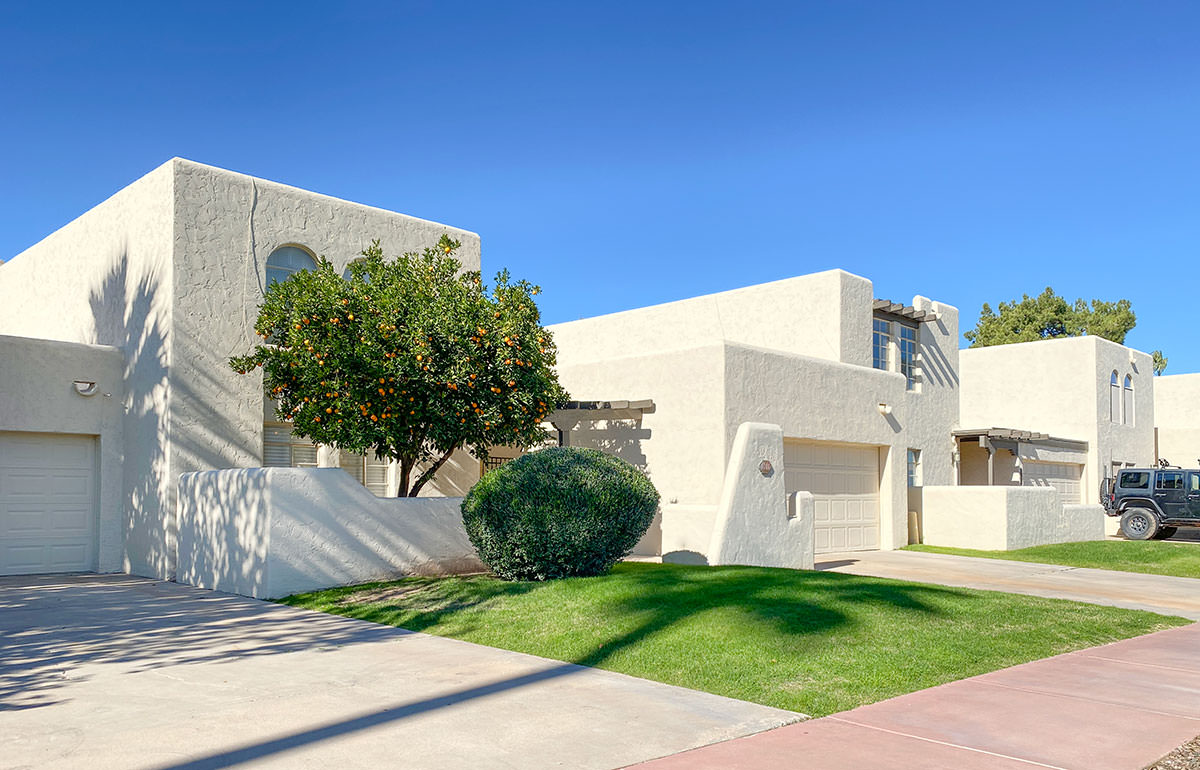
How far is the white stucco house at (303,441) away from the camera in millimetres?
13367

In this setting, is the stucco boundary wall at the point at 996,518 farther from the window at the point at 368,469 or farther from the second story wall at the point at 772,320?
the window at the point at 368,469

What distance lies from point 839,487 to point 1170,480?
9.59 m

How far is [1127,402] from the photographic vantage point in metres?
31.7

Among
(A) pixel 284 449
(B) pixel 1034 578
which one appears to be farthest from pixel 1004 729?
(A) pixel 284 449

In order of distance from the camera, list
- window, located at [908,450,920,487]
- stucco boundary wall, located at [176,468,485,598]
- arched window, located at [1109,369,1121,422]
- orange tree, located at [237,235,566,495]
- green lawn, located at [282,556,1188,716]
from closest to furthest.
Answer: green lawn, located at [282,556,1188,716]
stucco boundary wall, located at [176,468,485,598]
orange tree, located at [237,235,566,495]
window, located at [908,450,920,487]
arched window, located at [1109,369,1121,422]

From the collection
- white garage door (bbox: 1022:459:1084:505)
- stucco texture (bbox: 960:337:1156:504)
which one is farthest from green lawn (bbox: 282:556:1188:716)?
stucco texture (bbox: 960:337:1156:504)

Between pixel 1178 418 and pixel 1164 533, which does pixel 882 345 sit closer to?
pixel 1164 533

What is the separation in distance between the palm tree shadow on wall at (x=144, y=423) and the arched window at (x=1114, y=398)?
2717 cm

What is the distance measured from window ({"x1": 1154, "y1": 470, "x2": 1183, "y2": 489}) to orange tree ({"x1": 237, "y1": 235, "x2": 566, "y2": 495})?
17.4 m

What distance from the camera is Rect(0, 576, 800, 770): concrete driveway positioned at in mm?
5566

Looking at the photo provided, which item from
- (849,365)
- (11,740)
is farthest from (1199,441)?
(11,740)

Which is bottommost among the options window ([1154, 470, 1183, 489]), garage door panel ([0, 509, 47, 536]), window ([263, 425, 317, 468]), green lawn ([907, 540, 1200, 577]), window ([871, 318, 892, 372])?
green lawn ([907, 540, 1200, 577])

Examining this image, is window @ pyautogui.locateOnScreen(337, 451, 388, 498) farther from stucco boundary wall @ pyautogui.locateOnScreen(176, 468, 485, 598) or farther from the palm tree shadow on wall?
stucco boundary wall @ pyautogui.locateOnScreen(176, 468, 485, 598)

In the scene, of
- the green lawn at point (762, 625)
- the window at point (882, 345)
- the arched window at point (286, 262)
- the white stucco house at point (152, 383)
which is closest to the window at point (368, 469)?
the white stucco house at point (152, 383)
